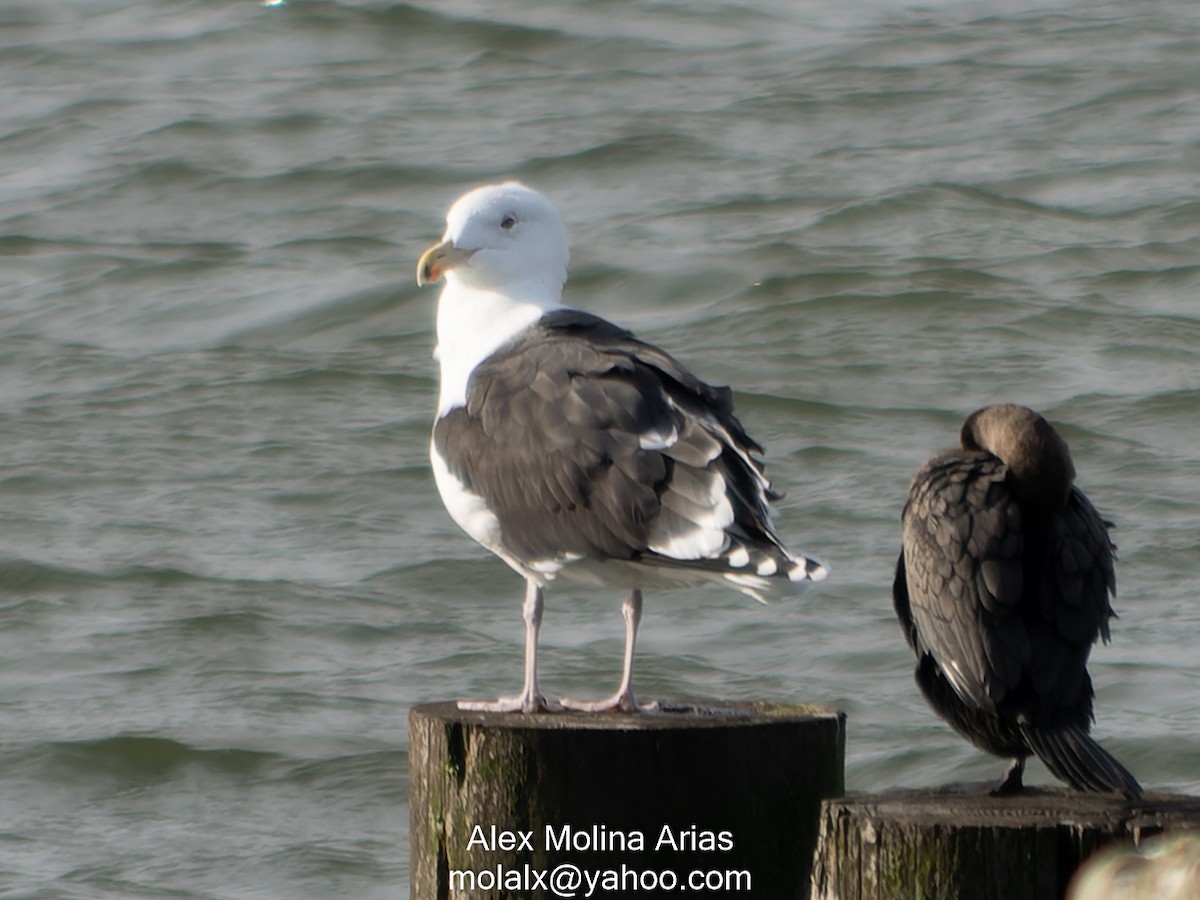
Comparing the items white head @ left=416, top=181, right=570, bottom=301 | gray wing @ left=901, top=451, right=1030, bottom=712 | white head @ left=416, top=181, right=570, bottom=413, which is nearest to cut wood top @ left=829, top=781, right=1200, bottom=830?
gray wing @ left=901, top=451, right=1030, bottom=712

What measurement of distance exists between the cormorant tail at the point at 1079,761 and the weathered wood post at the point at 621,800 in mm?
438

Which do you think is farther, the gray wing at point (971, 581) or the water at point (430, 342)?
the water at point (430, 342)

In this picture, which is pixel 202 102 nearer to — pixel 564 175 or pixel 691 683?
pixel 564 175

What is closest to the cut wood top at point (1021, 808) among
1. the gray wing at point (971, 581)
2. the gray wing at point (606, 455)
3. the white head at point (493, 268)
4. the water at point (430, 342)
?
the gray wing at point (971, 581)

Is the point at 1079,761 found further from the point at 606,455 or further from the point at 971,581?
the point at 606,455

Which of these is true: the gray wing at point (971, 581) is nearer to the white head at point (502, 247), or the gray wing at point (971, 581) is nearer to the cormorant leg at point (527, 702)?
the cormorant leg at point (527, 702)

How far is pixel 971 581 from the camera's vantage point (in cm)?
450

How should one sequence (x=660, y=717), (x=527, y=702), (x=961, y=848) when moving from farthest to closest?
(x=527, y=702) → (x=660, y=717) → (x=961, y=848)

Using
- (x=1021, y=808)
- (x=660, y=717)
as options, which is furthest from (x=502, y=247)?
(x=1021, y=808)

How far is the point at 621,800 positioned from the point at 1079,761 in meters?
0.87

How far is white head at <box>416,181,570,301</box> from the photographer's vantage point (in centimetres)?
612

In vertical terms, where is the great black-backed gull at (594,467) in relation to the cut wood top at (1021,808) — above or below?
above

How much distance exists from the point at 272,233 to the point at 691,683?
650 centimetres

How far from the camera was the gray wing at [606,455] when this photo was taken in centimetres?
509
